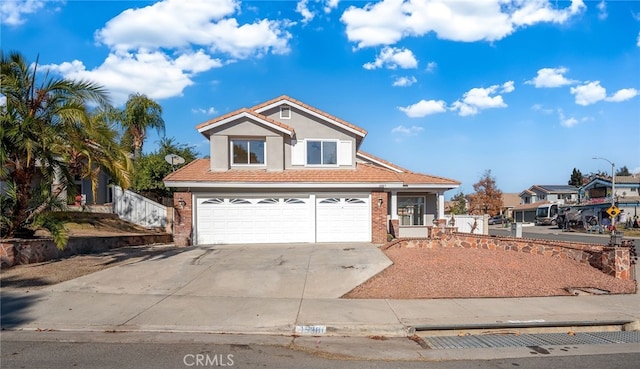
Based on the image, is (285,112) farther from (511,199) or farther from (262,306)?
(511,199)

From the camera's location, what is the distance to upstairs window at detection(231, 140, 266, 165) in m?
18.8

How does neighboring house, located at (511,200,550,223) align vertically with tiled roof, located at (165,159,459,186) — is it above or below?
below

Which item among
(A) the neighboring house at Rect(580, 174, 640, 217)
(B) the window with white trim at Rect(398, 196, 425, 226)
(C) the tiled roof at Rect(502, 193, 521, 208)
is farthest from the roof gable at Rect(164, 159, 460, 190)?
(C) the tiled roof at Rect(502, 193, 521, 208)

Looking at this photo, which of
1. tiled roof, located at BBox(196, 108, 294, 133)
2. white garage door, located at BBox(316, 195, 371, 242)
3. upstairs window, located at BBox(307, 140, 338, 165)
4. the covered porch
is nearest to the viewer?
white garage door, located at BBox(316, 195, 371, 242)

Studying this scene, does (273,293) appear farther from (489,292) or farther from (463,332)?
(489,292)

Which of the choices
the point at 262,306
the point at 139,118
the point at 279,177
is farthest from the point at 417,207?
the point at 139,118

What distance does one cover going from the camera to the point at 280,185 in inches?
656

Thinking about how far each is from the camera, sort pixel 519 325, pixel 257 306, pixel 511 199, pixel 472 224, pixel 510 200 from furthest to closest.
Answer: pixel 511 199, pixel 510 200, pixel 472 224, pixel 257 306, pixel 519 325

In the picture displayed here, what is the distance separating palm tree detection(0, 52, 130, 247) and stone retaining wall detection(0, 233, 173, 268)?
0.69 meters

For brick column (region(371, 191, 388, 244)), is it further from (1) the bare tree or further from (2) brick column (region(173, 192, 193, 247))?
(1) the bare tree

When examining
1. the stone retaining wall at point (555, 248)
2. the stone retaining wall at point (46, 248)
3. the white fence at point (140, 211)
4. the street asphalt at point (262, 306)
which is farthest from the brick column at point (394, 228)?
the stone retaining wall at point (46, 248)

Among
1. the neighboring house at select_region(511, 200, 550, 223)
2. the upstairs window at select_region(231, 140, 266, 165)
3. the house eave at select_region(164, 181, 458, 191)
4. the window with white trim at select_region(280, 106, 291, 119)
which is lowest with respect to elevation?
the neighboring house at select_region(511, 200, 550, 223)

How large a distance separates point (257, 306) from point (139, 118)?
26733mm

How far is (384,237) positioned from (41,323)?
1238cm
